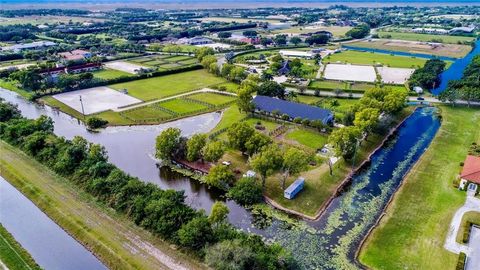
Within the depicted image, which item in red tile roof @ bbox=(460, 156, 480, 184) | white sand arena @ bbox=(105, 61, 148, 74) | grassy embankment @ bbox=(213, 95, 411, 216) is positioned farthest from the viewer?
white sand arena @ bbox=(105, 61, 148, 74)

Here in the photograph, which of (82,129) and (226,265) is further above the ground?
(226,265)

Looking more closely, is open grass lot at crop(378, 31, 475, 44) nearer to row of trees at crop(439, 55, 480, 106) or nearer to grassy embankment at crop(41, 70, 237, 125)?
row of trees at crop(439, 55, 480, 106)

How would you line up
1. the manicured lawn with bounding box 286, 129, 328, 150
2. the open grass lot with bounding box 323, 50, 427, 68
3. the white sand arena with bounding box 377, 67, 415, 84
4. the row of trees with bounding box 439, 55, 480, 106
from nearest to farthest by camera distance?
the manicured lawn with bounding box 286, 129, 328, 150 → the row of trees with bounding box 439, 55, 480, 106 → the white sand arena with bounding box 377, 67, 415, 84 → the open grass lot with bounding box 323, 50, 427, 68

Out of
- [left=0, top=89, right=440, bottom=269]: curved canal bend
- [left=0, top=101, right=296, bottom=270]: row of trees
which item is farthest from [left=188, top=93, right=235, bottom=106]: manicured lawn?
[left=0, top=101, right=296, bottom=270]: row of trees

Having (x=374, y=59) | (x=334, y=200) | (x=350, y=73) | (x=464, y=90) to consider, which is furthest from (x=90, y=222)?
(x=374, y=59)

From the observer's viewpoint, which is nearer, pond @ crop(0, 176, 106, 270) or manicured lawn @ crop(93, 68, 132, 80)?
pond @ crop(0, 176, 106, 270)

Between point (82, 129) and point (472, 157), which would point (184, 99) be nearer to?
point (82, 129)

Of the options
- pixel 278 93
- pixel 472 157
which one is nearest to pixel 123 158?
pixel 278 93

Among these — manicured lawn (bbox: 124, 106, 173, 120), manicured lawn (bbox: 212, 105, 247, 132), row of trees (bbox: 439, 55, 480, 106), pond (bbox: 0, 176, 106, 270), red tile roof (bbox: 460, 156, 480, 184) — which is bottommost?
pond (bbox: 0, 176, 106, 270)
